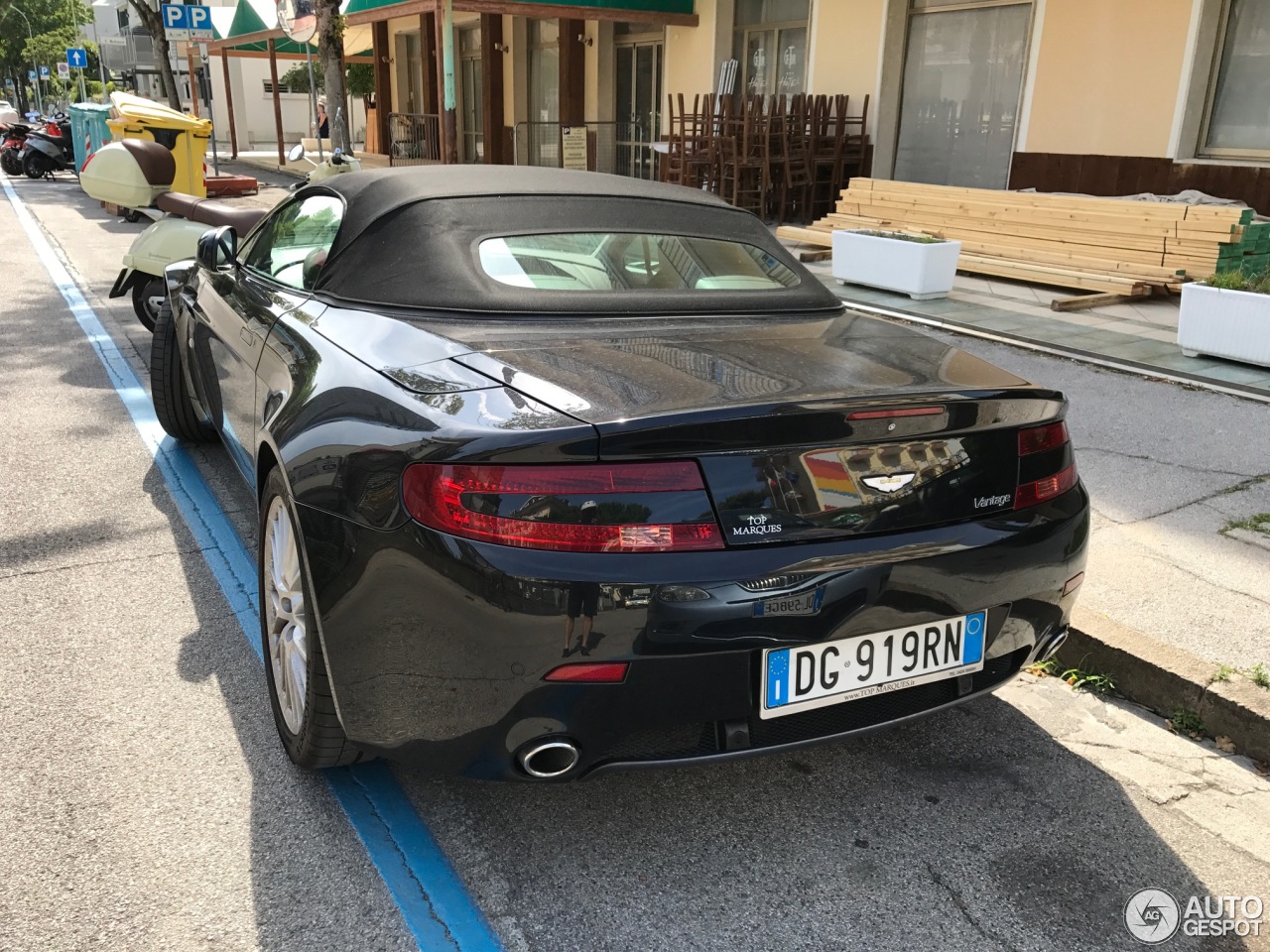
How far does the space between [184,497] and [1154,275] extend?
852 cm

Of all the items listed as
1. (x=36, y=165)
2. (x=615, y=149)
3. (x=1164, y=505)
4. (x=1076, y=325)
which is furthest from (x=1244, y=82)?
(x=36, y=165)

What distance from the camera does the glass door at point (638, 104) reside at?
1938 cm

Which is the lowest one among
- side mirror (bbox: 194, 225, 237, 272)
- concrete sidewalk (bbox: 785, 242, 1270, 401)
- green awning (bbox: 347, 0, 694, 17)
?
concrete sidewalk (bbox: 785, 242, 1270, 401)

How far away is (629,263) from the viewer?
337 centimetres

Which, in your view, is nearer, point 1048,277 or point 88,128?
point 1048,277

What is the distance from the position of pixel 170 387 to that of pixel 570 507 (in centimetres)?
385

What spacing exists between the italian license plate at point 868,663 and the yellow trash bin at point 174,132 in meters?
16.4

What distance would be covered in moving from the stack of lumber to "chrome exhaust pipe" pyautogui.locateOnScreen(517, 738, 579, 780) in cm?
894

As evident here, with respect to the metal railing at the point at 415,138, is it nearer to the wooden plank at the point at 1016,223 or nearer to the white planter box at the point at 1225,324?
the wooden plank at the point at 1016,223

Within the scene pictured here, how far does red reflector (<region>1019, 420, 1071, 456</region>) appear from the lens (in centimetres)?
259

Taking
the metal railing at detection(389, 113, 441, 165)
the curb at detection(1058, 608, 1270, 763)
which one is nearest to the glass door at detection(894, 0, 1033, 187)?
the metal railing at detection(389, 113, 441, 165)

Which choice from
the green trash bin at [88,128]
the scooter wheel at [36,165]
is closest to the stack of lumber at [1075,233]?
the green trash bin at [88,128]

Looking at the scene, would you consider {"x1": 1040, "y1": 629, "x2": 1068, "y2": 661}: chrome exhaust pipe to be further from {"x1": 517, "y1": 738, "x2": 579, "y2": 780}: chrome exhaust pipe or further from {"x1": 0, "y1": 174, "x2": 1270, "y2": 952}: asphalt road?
{"x1": 517, "y1": 738, "x2": 579, "y2": 780}: chrome exhaust pipe

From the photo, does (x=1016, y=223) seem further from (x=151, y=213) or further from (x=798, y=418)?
(x=798, y=418)
